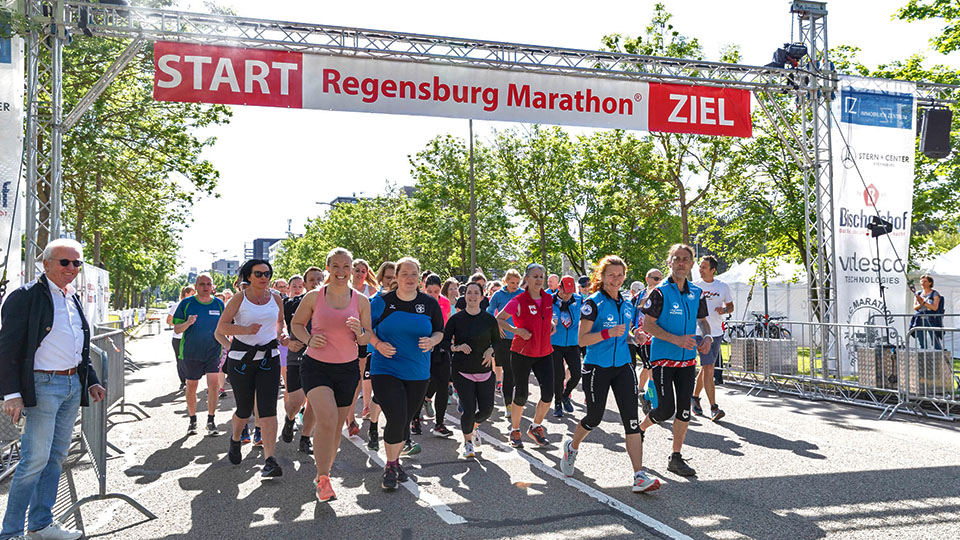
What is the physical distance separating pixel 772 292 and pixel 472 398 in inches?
901

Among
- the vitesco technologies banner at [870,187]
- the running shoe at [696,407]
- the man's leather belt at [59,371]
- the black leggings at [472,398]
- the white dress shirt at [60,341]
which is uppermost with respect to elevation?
the vitesco technologies banner at [870,187]

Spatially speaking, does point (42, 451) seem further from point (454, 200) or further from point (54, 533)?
point (454, 200)

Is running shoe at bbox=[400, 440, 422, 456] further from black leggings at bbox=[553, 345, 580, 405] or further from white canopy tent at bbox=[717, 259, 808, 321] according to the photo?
white canopy tent at bbox=[717, 259, 808, 321]

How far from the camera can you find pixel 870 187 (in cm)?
1280

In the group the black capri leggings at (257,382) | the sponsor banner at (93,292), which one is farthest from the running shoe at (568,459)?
the sponsor banner at (93,292)

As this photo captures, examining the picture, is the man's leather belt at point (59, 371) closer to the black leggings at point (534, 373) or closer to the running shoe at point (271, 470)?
the running shoe at point (271, 470)

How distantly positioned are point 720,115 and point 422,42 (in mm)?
5251

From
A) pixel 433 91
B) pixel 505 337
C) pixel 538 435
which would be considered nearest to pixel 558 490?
pixel 538 435

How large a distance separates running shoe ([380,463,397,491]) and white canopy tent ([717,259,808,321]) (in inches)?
824

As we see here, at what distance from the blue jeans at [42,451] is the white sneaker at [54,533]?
6 centimetres

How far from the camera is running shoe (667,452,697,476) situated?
6203mm

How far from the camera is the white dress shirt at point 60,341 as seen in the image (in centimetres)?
443

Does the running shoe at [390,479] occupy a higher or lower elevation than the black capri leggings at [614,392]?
lower

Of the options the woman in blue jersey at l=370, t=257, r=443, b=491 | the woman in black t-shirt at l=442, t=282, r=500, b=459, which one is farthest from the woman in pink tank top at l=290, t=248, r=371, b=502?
the woman in black t-shirt at l=442, t=282, r=500, b=459
